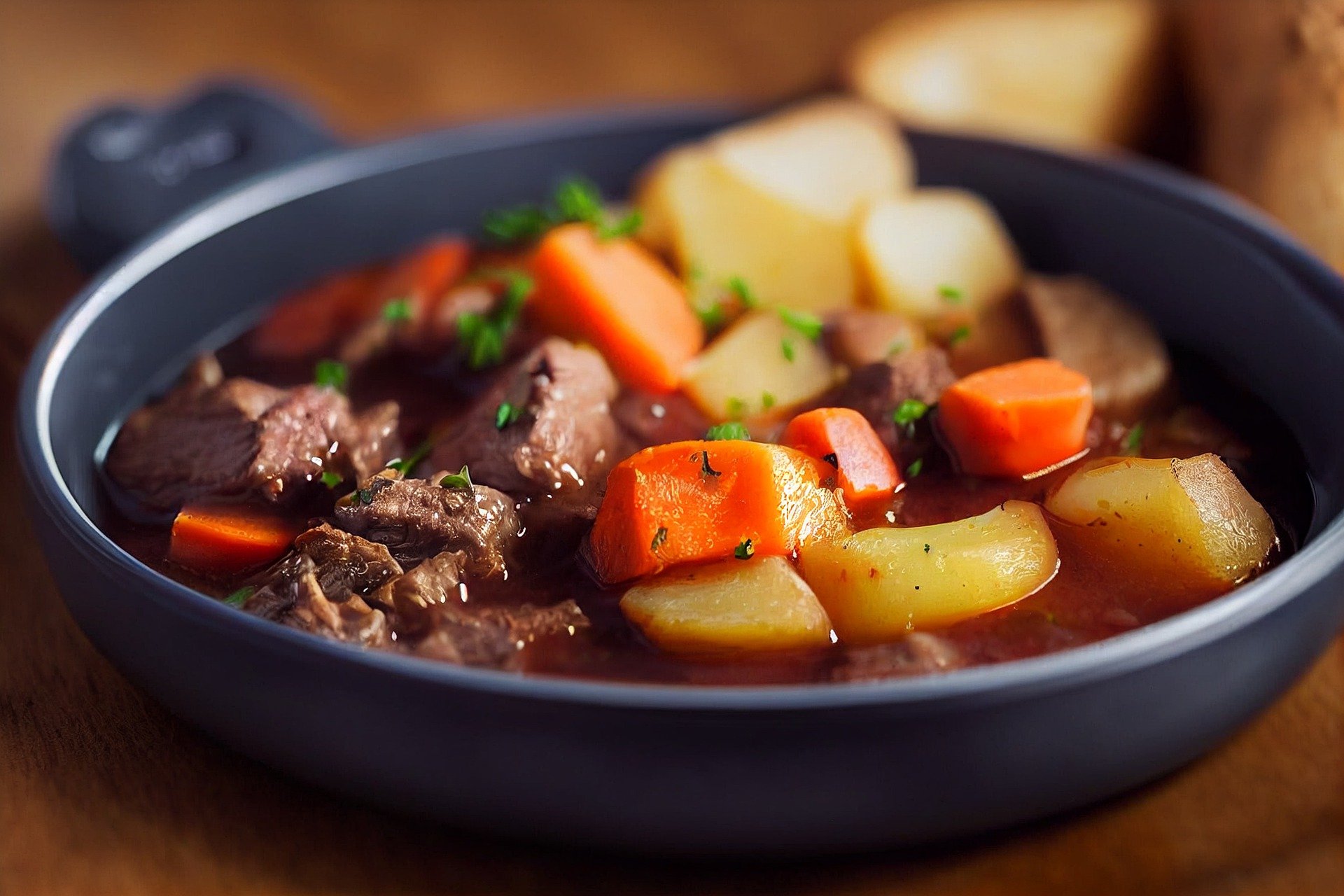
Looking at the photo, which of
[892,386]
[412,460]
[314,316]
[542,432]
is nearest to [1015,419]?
[892,386]

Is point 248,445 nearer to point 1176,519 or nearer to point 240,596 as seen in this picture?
point 240,596

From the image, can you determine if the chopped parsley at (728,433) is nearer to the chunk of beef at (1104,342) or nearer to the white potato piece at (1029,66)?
the chunk of beef at (1104,342)

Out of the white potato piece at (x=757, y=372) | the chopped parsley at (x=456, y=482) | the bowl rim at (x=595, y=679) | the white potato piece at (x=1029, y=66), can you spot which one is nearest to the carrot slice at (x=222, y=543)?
the bowl rim at (x=595, y=679)

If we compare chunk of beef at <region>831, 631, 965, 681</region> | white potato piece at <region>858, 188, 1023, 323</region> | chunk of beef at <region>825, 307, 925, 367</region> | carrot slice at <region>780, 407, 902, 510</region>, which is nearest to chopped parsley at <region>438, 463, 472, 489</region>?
carrot slice at <region>780, 407, 902, 510</region>

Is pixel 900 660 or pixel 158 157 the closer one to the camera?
pixel 900 660

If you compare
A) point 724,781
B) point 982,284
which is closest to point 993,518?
point 724,781
